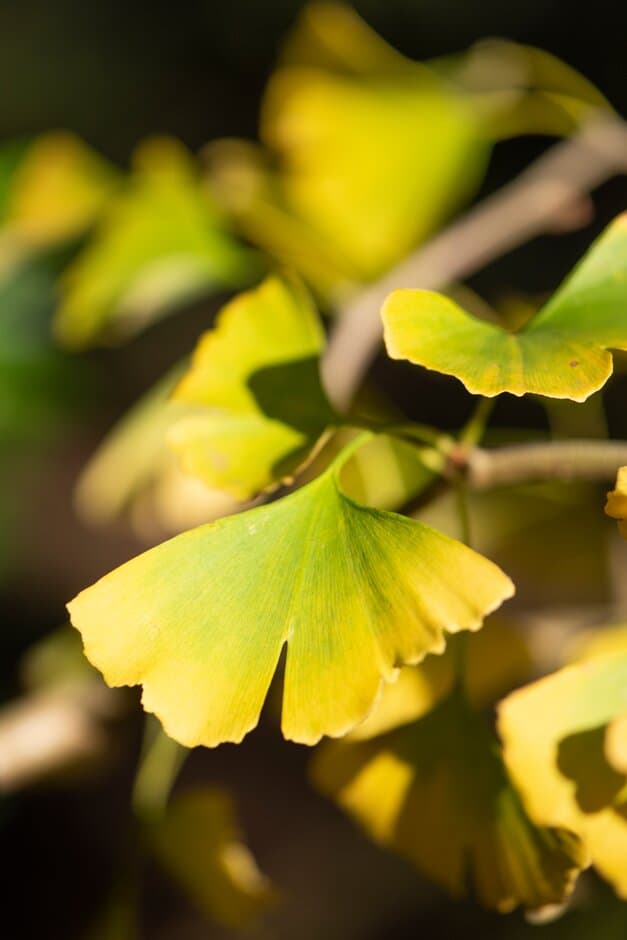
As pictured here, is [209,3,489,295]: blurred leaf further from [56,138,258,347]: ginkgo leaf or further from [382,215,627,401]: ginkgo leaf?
[382,215,627,401]: ginkgo leaf

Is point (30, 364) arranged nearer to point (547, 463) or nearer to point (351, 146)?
point (351, 146)

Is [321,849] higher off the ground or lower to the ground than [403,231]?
lower

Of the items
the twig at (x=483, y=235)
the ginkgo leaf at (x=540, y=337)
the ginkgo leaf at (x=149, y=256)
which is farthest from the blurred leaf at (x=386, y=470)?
the ginkgo leaf at (x=540, y=337)

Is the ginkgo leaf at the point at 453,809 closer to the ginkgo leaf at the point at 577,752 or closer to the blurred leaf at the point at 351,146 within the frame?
the ginkgo leaf at the point at 577,752

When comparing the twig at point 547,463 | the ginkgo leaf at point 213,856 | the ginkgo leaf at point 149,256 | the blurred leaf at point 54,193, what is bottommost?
the ginkgo leaf at point 213,856

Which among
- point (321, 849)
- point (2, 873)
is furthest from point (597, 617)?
point (2, 873)

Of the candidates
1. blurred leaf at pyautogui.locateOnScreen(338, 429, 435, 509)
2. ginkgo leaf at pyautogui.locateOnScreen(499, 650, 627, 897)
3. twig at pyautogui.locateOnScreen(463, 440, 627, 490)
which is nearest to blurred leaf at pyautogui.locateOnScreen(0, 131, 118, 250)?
blurred leaf at pyautogui.locateOnScreen(338, 429, 435, 509)

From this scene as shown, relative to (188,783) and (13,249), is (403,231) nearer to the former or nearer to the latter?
(13,249)
